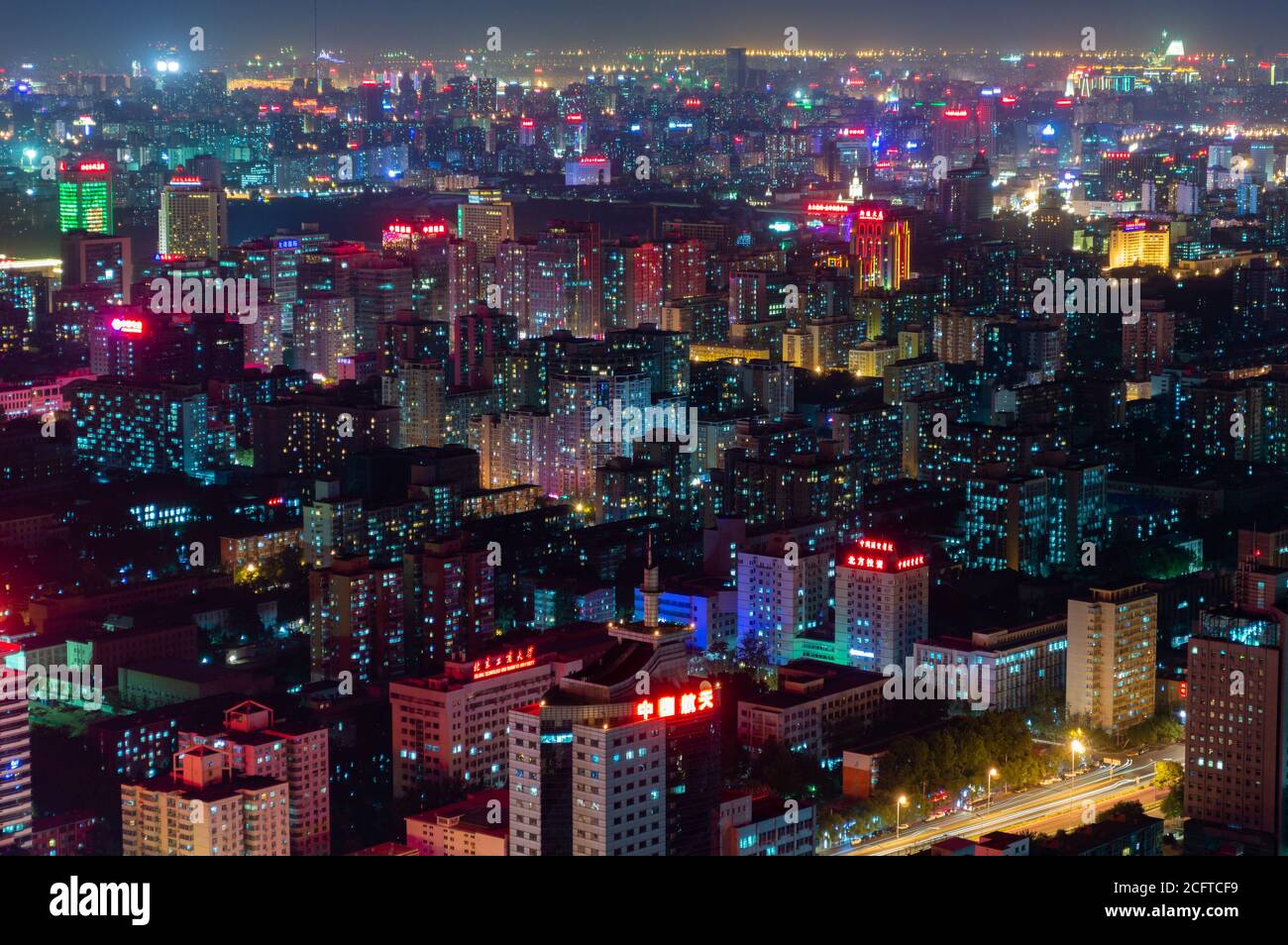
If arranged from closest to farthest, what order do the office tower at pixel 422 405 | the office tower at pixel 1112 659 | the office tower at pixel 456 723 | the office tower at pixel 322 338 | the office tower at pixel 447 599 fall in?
the office tower at pixel 456 723, the office tower at pixel 1112 659, the office tower at pixel 447 599, the office tower at pixel 422 405, the office tower at pixel 322 338

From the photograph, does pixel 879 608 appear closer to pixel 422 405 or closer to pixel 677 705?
pixel 677 705

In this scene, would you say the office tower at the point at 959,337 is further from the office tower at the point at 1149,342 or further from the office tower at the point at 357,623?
the office tower at the point at 357,623

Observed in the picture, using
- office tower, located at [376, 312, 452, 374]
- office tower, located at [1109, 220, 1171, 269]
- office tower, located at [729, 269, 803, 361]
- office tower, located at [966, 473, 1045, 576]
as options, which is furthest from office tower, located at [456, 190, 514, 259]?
office tower, located at [966, 473, 1045, 576]

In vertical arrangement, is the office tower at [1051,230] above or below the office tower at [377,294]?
above

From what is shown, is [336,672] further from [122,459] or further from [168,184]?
[168,184]

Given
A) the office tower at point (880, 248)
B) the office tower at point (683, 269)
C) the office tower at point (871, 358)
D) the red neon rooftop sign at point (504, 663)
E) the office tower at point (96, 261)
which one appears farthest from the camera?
the office tower at point (880, 248)

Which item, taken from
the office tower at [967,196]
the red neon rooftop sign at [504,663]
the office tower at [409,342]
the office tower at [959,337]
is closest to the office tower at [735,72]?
the office tower at [967,196]
